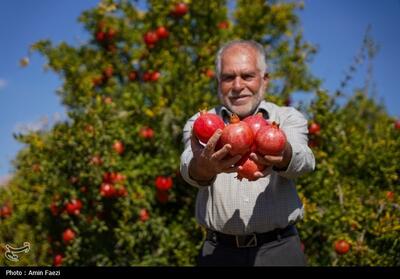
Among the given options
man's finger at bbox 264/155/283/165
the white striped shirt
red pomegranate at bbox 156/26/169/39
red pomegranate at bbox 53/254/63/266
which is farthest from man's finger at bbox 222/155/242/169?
red pomegranate at bbox 156/26/169/39

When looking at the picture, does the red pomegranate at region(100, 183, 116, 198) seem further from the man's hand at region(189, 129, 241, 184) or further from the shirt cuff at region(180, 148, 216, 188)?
the man's hand at region(189, 129, 241, 184)

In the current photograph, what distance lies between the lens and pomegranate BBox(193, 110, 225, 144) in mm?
1771

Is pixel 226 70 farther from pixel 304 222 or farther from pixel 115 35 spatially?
pixel 115 35

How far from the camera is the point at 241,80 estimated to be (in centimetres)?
224

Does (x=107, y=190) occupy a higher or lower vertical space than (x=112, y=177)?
lower

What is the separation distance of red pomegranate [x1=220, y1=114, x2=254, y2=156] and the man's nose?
1.91 feet

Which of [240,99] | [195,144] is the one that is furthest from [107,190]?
[195,144]

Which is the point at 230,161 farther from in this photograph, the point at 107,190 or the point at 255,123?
the point at 107,190

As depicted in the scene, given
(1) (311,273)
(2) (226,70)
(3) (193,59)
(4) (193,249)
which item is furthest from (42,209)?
(1) (311,273)

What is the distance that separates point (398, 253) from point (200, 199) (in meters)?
2.06

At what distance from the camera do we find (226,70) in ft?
7.43

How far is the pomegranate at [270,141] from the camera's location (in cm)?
165

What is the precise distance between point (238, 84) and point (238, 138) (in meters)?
0.68

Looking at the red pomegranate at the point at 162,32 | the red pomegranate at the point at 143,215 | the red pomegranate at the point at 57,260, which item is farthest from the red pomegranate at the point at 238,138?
the red pomegranate at the point at 162,32
